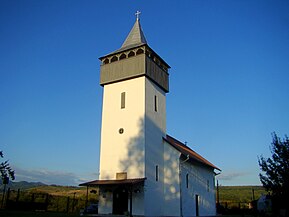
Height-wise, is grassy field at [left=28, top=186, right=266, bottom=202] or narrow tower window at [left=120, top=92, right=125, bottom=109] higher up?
narrow tower window at [left=120, top=92, right=125, bottom=109]

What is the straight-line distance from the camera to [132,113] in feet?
82.6

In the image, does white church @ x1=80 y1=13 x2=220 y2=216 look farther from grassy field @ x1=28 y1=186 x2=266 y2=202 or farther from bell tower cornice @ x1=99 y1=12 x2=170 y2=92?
grassy field @ x1=28 y1=186 x2=266 y2=202

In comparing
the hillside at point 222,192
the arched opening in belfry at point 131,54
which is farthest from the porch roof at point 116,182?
the hillside at point 222,192

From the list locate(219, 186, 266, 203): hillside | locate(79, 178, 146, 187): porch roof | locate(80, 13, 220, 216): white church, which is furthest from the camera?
locate(219, 186, 266, 203): hillside

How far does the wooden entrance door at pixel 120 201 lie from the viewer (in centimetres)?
2320

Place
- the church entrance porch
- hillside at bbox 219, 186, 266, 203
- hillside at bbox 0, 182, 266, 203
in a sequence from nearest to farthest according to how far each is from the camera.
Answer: the church entrance porch → hillside at bbox 0, 182, 266, 203 → hillside at bbox 219, 186, 266, 203

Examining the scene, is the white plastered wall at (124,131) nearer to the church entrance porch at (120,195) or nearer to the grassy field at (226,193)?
the church entrance porch at (120,195)

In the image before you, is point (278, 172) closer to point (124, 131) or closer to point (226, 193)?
point (124, 131)

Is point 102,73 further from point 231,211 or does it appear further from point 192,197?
point 231,211

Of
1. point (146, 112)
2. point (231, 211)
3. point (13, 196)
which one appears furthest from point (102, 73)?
point (231, 211)

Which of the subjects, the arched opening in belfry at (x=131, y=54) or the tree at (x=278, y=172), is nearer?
the tree at (x=278, y=172)

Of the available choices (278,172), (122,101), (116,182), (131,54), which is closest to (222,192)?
(122,101)

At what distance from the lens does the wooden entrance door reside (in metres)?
23.2

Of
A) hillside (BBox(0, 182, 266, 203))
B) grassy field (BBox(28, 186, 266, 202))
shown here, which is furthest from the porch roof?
grassy field (BBox(28, 186, 266, 202))
